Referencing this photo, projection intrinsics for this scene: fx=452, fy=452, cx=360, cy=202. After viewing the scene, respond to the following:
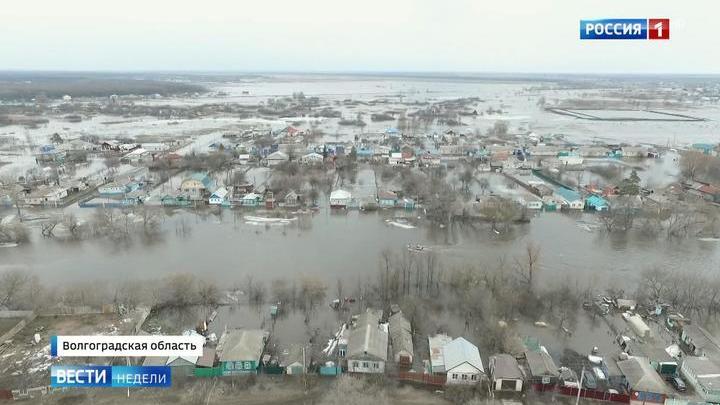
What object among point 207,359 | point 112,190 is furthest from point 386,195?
point 112,190

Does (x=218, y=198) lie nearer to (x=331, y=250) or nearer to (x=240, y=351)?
(x=331, y=250)

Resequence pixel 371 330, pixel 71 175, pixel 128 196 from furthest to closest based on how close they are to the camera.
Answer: pixel 71 175 → pixel 128 196 → pixel 371 330

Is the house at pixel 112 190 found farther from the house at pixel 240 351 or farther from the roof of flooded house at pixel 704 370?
the roof of flooded house at pixel 704 370

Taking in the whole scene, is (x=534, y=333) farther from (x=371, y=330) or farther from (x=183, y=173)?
(x=183, y=173)

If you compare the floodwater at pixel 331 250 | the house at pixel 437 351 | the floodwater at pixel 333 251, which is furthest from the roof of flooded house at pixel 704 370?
the house at pixel 437 351

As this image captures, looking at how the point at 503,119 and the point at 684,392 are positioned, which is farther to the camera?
the point at 503,119

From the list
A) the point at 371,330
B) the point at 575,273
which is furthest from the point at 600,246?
the point at 371,330
